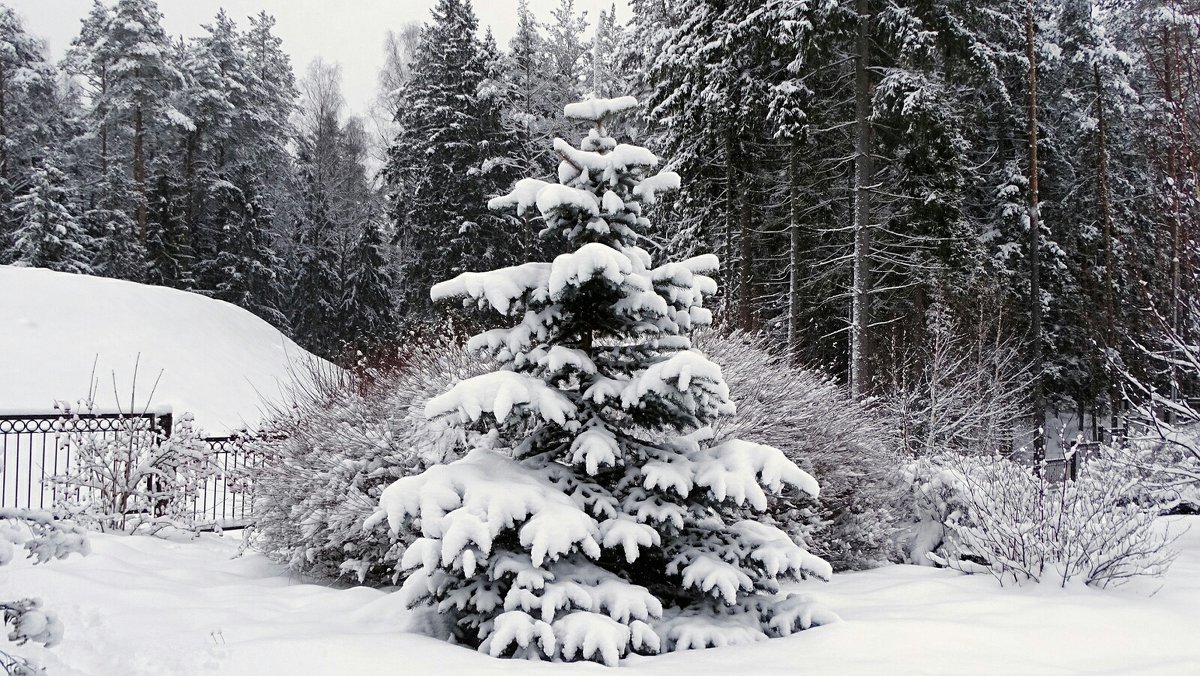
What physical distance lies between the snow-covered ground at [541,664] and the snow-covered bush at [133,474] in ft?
4.82

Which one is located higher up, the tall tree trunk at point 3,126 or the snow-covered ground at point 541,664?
the tall tree trunk at point 3,126

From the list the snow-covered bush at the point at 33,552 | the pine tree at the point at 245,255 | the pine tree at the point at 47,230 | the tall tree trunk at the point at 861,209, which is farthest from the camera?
the pine tree at the point at 245,255

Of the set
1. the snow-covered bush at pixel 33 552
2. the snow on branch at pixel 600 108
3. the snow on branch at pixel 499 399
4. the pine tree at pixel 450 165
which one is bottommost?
the snow-covered bush at pixel 33 552

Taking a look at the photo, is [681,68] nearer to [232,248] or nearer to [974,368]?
[974,368]

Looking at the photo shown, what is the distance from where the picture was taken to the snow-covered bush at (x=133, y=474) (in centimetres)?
736

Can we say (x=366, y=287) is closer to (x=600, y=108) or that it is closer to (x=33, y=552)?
(x=600, y=108)

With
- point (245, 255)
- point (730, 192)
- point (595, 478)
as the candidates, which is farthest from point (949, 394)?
point (245, 255)

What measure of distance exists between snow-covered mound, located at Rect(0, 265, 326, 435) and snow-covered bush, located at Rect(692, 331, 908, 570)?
8.75 meters

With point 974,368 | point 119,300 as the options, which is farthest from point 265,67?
point 974,368

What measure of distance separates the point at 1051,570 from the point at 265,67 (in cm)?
4056

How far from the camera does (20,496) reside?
10.8 metres

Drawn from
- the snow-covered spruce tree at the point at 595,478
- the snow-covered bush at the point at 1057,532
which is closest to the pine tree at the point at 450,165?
the snow-covered bush at the point at 1057,532

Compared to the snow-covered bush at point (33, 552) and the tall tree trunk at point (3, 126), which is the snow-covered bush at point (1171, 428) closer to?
the snow-covered bush at point (33, 552)

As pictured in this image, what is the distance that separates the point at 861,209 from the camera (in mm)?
14969
